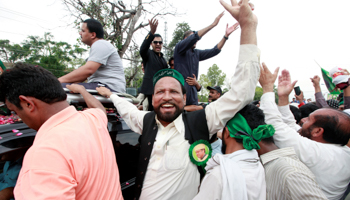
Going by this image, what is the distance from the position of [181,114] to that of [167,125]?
196 mm

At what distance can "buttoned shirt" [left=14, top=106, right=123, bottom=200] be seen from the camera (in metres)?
0.88

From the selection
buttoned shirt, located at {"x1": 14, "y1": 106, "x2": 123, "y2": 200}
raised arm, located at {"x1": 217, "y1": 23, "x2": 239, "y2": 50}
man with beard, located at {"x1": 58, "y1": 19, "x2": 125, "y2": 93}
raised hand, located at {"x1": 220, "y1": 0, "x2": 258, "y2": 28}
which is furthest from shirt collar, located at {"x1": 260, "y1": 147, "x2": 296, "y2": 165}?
raised arm, located at {"x1": 217, "y1": 23, "x2": 239, "y2": 50}

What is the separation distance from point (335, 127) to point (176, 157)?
157 centimetres

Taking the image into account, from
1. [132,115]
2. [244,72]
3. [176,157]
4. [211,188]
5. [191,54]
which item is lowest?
[211,188]

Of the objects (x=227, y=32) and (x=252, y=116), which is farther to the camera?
(x=227, y=32)

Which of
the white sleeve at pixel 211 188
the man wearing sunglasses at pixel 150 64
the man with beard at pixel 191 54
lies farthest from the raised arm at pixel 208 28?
the white sleeve at pixel 211 188

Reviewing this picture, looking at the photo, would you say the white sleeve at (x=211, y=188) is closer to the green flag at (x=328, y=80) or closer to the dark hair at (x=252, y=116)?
the dark hair at (x=252, y=116)

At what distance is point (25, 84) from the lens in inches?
47.4

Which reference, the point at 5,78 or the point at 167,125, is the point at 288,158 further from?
the point at 5,78

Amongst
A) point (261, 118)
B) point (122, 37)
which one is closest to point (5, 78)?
point (261, 118)

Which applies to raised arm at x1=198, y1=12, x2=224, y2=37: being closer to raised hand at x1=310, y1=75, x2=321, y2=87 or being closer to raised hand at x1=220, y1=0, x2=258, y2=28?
raised hand at x1=220, y1=0, x2=258, y2=28

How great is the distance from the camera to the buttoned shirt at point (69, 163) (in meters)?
0.88

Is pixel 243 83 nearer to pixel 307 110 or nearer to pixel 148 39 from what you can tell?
pixel 148 39

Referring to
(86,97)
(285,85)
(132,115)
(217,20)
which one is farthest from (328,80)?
(86,97)
